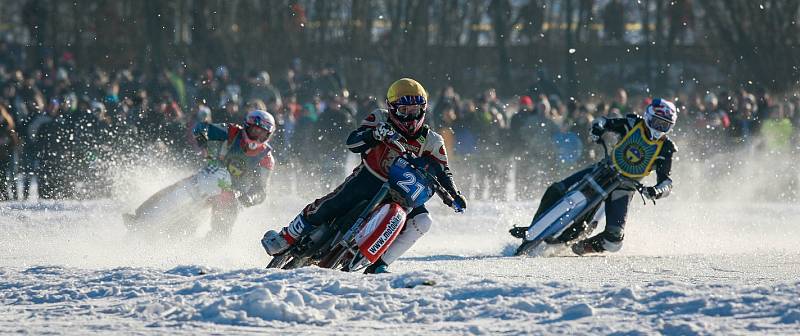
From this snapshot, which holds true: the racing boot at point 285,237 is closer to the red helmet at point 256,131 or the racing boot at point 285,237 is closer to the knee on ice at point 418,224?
the knee on ice at point 418,224

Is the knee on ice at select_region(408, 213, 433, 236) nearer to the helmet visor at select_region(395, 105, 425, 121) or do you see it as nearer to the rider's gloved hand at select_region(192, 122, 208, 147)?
the helmet visor at select_region(395, 105, 425, 121)

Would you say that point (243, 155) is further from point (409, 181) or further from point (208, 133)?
point (409, 181)

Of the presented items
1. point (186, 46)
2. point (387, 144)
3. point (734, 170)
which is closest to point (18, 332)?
point (387, 144)

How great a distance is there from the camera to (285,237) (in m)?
10.7

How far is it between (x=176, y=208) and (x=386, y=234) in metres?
4.30

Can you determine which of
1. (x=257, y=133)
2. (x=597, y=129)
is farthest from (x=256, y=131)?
(x=597, y=129)

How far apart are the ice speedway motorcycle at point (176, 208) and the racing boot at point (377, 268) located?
11.8 feet

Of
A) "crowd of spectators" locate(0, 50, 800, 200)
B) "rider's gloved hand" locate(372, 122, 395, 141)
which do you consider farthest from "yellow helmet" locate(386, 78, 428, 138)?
"crowd of spectators" locate(0, 50, 800, 200)

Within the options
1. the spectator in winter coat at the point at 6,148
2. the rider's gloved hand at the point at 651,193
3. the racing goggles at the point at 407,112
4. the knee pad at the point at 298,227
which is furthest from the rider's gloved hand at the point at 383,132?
the spectator in winter coat at the point at 6,148

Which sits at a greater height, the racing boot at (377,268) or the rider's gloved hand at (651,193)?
the rider's gloved hand at (651,193)

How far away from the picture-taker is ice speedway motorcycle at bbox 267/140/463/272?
10.2 meters

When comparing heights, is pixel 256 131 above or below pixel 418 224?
above

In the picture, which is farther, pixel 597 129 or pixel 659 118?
pixel 597 129

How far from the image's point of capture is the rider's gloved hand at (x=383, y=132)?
10.1 m
